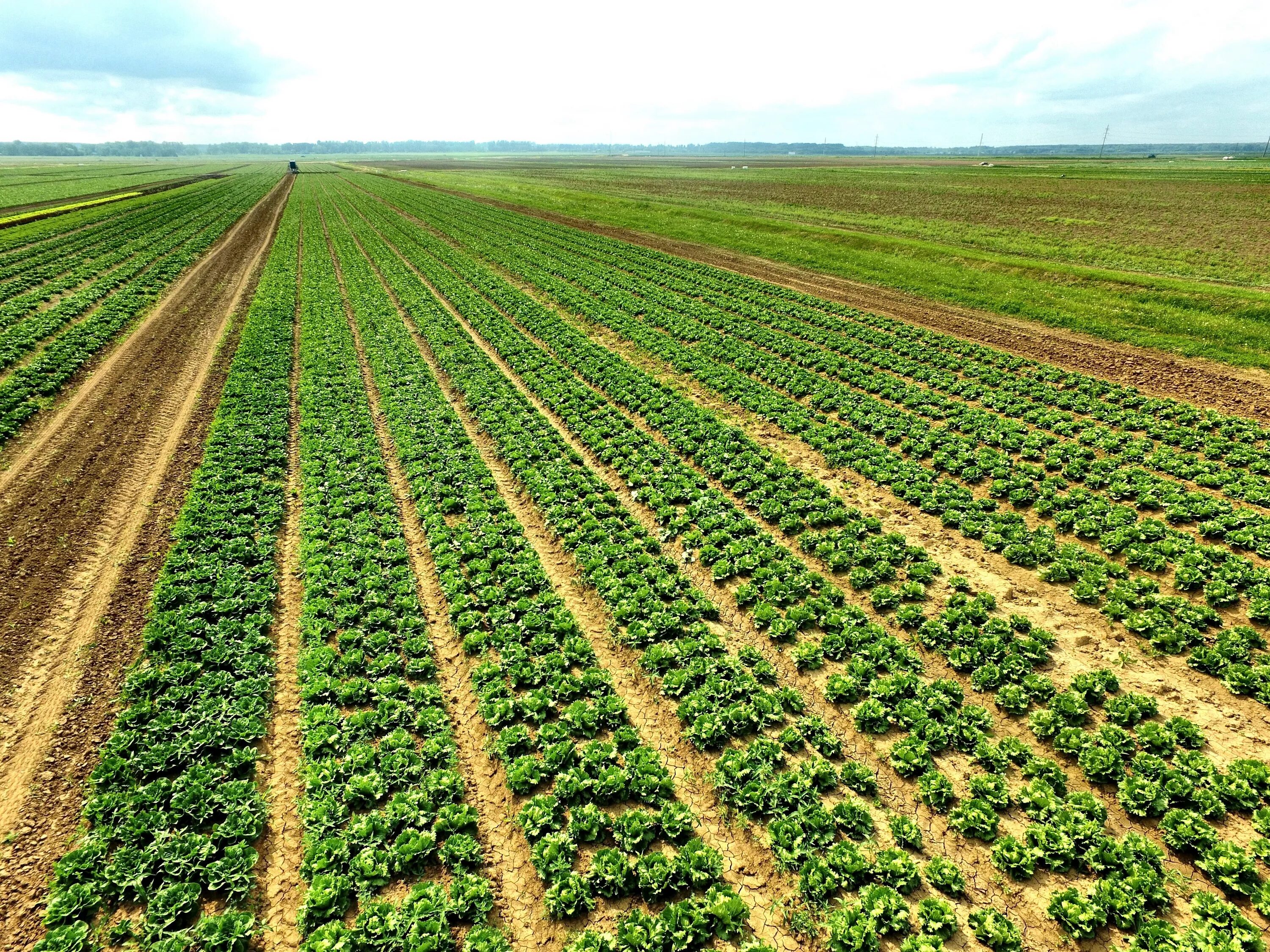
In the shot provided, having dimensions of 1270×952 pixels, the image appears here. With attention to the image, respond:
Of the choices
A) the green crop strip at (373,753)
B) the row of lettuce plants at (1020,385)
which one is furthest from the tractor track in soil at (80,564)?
the row of lettuce plants at (1020,385)

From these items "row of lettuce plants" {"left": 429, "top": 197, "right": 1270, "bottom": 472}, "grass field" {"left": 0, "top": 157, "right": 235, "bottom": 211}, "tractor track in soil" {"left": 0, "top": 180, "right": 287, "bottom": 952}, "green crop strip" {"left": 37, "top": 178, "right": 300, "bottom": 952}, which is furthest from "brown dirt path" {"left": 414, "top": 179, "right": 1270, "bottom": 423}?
"grass field" {"left": 0, "top": 157, "right": 235, "bottom": 211}

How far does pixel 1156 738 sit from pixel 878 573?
5.51 m

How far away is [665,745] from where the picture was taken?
10070 millimetres

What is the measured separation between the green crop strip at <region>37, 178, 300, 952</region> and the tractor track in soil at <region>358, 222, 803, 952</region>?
5450 millimetres

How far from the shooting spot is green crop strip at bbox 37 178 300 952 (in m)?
7.57

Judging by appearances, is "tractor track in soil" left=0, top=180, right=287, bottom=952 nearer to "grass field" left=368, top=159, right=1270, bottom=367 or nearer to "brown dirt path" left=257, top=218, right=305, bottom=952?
"brown dirt path" left=257, top=218, right=305, bottom=952

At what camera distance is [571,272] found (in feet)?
136

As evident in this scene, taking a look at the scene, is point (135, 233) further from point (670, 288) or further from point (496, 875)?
point (496, 875)

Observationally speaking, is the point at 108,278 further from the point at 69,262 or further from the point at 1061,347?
the point at 1061,347

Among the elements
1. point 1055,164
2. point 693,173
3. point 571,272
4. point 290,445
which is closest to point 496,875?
point 290,445

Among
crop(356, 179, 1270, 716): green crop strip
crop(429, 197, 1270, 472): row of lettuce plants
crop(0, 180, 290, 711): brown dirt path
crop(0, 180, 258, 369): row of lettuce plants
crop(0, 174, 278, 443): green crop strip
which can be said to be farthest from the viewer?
crop(0, 180, 258, 369): row of lettuce plants

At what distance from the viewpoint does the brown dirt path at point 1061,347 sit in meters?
21.8

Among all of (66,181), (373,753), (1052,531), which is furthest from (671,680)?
(66,181)

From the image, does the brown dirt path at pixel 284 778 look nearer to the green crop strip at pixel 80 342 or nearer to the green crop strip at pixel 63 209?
the green crop strip at pixel 80 342
